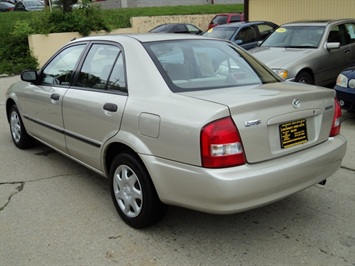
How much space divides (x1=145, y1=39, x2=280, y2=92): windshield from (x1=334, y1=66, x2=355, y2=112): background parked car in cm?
276

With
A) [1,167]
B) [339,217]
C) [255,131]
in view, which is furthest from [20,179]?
[339,217]

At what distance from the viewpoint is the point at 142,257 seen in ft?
9.83

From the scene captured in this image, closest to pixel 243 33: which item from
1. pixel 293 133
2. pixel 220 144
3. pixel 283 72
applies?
pixel 283 72

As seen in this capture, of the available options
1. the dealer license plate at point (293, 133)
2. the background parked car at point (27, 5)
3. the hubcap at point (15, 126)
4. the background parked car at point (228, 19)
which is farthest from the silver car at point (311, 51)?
the background parked car at point (27, 5)

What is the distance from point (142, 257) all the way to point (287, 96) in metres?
1.62

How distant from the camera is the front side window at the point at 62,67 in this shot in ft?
13.9

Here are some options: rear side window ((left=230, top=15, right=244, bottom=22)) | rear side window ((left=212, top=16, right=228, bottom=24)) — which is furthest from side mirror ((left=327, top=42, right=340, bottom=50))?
rear side window ((left=212, top=16, right=228, bottom=24))

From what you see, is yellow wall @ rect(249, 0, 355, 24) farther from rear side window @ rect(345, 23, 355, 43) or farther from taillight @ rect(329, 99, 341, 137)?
taillight @ rect(329, 99, 341, 137)

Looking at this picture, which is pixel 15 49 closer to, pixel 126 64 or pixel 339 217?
pixel 126 64

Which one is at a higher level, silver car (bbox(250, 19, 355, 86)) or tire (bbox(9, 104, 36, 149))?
silver car (bbox(250, 19, 355, 86))

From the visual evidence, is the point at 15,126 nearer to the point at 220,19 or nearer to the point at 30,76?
the point at 30,76

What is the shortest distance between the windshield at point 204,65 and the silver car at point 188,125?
0.04 ft

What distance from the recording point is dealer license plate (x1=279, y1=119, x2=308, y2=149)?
2926 millimetres

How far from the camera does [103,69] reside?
12.4ft
